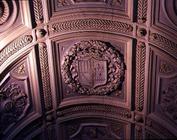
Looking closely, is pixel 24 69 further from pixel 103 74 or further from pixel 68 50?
pixel 103 74

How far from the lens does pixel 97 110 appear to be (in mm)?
8109

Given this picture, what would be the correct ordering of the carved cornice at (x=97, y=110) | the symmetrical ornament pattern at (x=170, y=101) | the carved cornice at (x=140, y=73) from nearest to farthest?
the carved cornice at (x=140, y=73) < the symmetrical ornament pattern at (x=170, y=101) < the carved cornice at (x=97, y=110)

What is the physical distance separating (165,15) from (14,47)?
211cm

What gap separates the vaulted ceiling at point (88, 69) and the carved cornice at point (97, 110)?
16 millimetres

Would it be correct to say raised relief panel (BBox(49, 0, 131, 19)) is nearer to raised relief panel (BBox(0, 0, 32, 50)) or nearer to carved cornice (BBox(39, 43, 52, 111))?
raised relief panel (BBox(0, 0, 32, 50))

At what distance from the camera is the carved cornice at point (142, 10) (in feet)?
21.9

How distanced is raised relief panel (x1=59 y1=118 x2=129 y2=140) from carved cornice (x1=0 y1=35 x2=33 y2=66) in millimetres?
1800

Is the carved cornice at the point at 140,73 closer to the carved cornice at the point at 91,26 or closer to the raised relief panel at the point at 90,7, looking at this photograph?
the carved cornice at the point at 91,26

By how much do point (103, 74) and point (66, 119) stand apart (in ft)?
3.77

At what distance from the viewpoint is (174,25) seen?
6703 mm

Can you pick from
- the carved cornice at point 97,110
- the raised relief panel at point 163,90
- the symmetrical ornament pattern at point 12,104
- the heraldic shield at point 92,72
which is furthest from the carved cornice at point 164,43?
the symmetrical ornament pattern at point 12,104

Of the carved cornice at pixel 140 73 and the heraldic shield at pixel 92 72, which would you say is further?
the heraldic shield at pixel 92 72

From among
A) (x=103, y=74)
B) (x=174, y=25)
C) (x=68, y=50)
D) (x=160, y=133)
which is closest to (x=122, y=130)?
(x=160, y=133)

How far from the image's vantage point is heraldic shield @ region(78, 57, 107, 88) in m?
7.41
